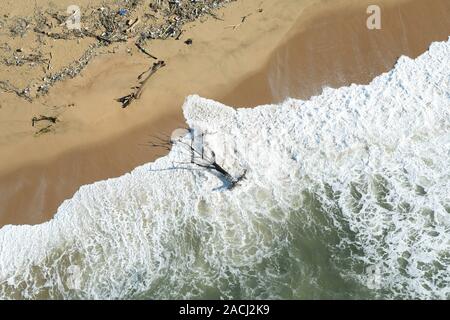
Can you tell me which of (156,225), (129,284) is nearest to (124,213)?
(156,225)

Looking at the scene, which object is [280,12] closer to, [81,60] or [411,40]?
[411,40]

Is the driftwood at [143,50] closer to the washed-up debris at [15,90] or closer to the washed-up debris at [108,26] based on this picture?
the washed-up debris at [108,26]

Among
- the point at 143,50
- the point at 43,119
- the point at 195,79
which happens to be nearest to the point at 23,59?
the point at 43,119

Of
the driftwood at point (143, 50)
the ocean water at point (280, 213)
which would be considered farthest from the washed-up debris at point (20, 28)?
the ocean water at point (280, 213)

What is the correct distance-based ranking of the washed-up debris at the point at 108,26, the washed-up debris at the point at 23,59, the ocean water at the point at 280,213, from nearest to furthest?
1. the ocean water at the point at 280,213
2. the washed-up debris at the point at 108,26
3. the washed-up debris at the point at 23,59

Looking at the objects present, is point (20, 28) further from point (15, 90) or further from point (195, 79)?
point (195, 79)
